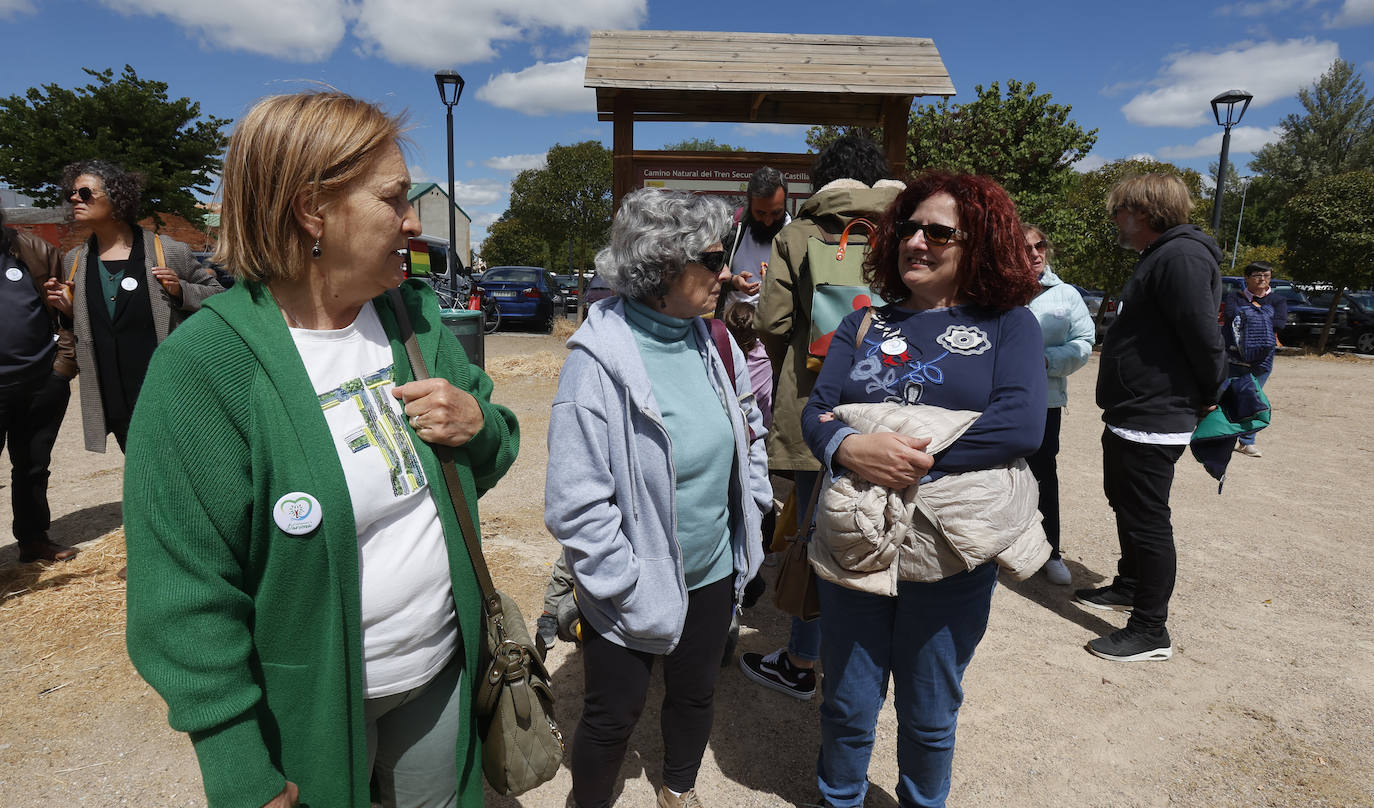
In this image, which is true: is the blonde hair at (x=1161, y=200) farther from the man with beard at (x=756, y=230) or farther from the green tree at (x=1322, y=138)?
the green tree at (x=1322, y=138)

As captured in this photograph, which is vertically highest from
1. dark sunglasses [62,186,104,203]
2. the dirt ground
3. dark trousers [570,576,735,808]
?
dark sunglasses [62,186,104,203]

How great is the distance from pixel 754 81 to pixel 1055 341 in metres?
3.09

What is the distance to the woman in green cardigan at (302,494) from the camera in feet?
3.74

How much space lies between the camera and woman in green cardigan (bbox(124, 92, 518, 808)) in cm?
114

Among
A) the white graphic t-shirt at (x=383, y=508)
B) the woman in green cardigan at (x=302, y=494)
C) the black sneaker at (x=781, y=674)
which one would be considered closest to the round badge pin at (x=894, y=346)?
the woman in green cardigan at (x=302, y=494)

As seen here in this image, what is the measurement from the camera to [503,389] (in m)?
10.2

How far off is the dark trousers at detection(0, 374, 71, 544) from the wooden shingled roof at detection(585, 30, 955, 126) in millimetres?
3909

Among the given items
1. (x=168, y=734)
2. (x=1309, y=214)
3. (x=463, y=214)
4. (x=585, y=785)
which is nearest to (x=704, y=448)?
(x=585, y=785)

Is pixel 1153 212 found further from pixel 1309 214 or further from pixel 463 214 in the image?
pixel 463 214

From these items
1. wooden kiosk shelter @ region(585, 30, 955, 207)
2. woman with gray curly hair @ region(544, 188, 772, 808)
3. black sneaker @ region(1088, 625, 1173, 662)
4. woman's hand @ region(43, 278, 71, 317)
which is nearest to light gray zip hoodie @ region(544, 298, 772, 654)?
woman with gray curly hair @ region(544, 188, 772, 808)

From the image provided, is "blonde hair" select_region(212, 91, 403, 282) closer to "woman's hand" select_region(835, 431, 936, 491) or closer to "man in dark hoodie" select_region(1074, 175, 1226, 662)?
"woman's hand" select_region(835, 431, 936, 491)

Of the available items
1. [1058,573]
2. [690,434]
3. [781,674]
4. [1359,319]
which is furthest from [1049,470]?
[1359,319]

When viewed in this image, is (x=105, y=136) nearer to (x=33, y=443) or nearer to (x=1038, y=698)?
(x=33, y=443)

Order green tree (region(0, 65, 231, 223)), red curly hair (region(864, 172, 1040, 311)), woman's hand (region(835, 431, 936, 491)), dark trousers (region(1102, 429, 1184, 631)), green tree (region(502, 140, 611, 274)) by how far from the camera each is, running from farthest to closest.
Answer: green tree (region(502, 140, 611, 274)) → green tree (region(0, 65, 231, 223)) → dark trousers (region(1102, 429, 1184, 631)) → red curly hair (region(864, 172, 1040, 311)) → woman's hand (region(835, 431, 936, 491))
